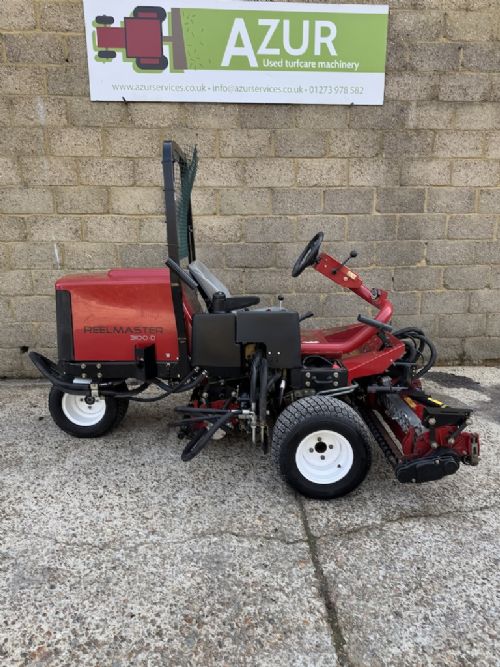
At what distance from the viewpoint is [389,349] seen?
284cm

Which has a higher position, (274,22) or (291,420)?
(274,22)

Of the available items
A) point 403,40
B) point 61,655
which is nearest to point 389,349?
point 61,655

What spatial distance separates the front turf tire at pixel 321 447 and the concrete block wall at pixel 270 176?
208 cm

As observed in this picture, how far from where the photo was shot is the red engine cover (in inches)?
110

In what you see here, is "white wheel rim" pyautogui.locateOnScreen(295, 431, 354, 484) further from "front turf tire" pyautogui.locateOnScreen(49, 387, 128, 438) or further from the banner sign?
the banner sign

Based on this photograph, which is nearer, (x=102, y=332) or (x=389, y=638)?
(x=389, y=638)

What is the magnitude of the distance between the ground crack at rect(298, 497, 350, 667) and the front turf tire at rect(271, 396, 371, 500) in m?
0.21

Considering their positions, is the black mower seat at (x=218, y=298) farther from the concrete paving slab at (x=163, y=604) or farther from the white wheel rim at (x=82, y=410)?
the concrete paving slab at (x=163, y=604)

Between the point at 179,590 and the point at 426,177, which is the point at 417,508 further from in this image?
the point at 426,177

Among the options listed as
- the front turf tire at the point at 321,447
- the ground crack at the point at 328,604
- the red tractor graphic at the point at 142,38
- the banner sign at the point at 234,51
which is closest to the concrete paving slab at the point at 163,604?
the ground crack at the point at 328,604

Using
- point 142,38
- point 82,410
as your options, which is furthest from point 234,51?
point 82,410

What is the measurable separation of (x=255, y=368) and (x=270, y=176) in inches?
84.0

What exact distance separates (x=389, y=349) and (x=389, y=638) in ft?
4.83

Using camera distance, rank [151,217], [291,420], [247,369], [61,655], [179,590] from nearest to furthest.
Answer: [61,655], [179,590], [291,420], [247,369], [151,217]
